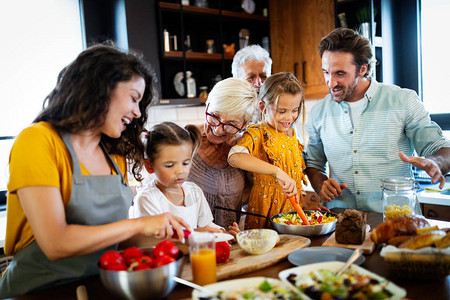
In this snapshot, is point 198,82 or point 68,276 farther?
point 198,82

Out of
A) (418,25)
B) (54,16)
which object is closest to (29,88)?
(54,16)

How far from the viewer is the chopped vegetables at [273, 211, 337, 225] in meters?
1.78

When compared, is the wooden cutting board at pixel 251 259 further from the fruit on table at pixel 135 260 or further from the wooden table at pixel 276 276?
the fruit on table at pixel 135 260

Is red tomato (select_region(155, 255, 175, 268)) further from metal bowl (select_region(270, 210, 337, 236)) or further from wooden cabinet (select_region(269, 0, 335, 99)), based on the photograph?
wooden cabinet (select_region(269, 0, 335, 99))

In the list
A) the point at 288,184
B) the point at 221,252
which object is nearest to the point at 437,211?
the point at 288,184

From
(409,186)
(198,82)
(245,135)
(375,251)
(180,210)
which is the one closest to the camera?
(375,251)

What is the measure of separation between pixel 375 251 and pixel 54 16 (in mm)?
3485

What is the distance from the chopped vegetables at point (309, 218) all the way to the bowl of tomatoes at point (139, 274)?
0.74m

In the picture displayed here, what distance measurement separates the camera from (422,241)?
1.21 metres

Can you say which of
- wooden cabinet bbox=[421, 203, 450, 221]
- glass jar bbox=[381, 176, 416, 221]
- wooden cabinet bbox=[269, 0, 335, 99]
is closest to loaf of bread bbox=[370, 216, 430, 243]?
glass jar bbox=[381, 176, 416, 221]

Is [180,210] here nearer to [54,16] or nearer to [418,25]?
[54,16]

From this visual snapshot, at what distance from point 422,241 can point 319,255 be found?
0.35m

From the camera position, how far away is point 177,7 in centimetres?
389

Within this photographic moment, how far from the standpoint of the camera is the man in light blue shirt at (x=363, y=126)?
92.0 inches
